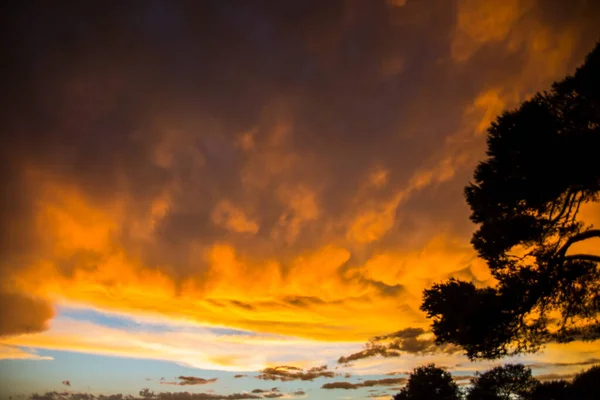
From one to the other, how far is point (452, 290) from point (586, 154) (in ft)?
24.8

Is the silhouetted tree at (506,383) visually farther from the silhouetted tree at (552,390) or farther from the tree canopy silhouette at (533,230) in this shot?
the tree canopy silhouette at (533,230)

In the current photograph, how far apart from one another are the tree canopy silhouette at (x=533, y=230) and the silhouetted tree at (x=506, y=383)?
1074 inches

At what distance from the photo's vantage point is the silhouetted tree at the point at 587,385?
15.6 meters

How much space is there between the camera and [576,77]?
44.1 ft

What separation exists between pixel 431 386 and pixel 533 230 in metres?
46.3

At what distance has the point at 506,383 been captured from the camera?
37094 millimetres

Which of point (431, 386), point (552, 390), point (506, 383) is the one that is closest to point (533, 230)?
point (552, 390)

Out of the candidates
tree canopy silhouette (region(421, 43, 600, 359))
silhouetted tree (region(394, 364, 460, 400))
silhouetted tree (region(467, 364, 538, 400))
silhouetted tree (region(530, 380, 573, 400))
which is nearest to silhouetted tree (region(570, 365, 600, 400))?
silhouetted tree (region(530, 380, 573, 400))

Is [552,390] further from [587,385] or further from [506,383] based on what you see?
[506,383]

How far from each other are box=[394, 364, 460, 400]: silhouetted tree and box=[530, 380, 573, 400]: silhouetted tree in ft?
116

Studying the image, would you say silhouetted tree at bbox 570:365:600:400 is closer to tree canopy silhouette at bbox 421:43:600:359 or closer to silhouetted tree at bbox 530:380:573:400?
silhouetted tree at bbox 530:380:573:400

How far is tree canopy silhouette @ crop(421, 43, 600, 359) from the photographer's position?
1354 cm

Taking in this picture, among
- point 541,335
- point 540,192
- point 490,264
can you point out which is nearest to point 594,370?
point 541,335

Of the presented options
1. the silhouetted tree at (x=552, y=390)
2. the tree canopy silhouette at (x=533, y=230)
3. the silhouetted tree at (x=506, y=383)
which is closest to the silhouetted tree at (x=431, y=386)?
the silhouetted tree at (x=506, y=383)
